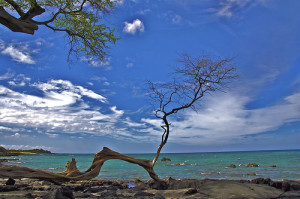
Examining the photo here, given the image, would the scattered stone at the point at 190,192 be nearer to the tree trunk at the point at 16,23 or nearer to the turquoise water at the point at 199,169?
the tree trunk at the point at 16,23

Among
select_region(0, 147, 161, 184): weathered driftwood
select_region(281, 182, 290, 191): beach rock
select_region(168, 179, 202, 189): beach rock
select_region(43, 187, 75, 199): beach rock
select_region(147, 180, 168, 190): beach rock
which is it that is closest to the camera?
select_region(43, 187, 75, 199): beach rock

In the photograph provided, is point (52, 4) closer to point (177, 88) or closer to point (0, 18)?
point (0, 18)

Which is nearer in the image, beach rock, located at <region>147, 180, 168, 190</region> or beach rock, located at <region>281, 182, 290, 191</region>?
beach rock, located at <region>281, 182, 290, 191</region>

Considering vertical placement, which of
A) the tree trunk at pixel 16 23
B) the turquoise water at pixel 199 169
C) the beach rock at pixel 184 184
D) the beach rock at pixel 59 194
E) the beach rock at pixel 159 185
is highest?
the tree trunk at pixel 16 23

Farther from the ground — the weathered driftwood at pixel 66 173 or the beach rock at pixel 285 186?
the weathered driftwood at pixel 66 173

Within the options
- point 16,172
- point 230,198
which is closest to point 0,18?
point 16,172

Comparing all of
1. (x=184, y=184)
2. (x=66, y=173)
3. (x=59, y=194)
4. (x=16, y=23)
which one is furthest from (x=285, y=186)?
(x=16, y=23)

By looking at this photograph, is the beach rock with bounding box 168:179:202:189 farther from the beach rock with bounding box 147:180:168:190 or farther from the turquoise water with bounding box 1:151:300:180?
the turquoise water with bounding box 1:151:300:180

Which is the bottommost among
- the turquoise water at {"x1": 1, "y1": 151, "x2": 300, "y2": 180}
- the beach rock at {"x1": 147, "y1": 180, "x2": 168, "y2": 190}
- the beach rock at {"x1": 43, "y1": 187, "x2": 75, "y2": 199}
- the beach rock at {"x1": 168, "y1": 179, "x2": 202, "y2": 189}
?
the turquoise water at {"x1": 1, "y1": 151, "x2": 300, "y2": 180}

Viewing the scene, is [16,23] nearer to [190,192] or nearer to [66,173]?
[66,173]

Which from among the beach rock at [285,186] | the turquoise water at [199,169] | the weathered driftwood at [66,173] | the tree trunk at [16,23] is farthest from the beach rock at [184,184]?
the turquoise water at [199,169]

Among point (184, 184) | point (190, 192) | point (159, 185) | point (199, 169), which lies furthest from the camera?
point (199, 169)

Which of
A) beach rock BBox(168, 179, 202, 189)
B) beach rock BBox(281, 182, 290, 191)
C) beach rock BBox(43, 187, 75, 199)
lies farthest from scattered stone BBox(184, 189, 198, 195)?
beach rock BBox(43, 187, 75, 199)

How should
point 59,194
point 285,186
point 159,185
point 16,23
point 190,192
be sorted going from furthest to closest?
point 159,185 < point 285,186 < point 190,192 < point 16,23 < point 59,194
